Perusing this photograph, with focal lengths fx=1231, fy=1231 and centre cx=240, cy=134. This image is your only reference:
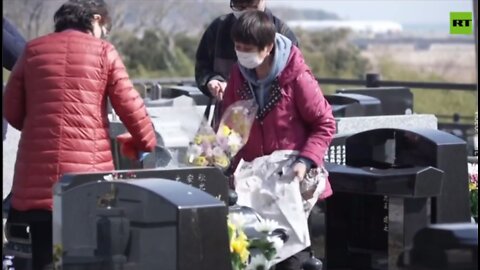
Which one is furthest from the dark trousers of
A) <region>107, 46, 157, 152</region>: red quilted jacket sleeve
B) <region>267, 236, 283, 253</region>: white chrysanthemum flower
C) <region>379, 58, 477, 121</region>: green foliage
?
<region>379, 58, 477, 121</region>: green foliage

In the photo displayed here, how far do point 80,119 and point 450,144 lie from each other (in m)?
2.06

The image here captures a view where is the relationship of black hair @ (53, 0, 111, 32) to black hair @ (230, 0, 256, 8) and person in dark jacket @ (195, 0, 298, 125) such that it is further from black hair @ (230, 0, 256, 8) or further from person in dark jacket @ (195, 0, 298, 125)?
person in dark jacket @ (195, 0, 298, 125)

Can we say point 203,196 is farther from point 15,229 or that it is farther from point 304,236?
point 15,229

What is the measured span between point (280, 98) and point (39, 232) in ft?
4.45

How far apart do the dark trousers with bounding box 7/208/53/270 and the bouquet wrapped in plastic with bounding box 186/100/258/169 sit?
0.76 m

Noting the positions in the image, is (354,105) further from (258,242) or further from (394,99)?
(258,242)

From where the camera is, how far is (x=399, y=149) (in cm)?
700

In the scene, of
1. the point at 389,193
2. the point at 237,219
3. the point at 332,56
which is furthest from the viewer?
the point at 332,56

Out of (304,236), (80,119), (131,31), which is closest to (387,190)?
(304,236)

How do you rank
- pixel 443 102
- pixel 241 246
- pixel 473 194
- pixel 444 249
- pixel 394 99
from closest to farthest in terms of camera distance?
pixel 241 246 → pixel 444 249 → pixel 473 194 → pixel 394 99 → pixel 443 102

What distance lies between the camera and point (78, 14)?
5.93 m

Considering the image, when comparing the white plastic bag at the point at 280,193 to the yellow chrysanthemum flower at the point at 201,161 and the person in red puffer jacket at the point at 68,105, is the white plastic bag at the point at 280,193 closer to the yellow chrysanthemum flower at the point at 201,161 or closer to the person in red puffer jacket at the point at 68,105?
the yellow chrysanthemum flower at the point at 201,161

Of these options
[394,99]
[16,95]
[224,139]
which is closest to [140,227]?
[224,139]

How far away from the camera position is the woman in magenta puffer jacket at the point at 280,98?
6.00 m
